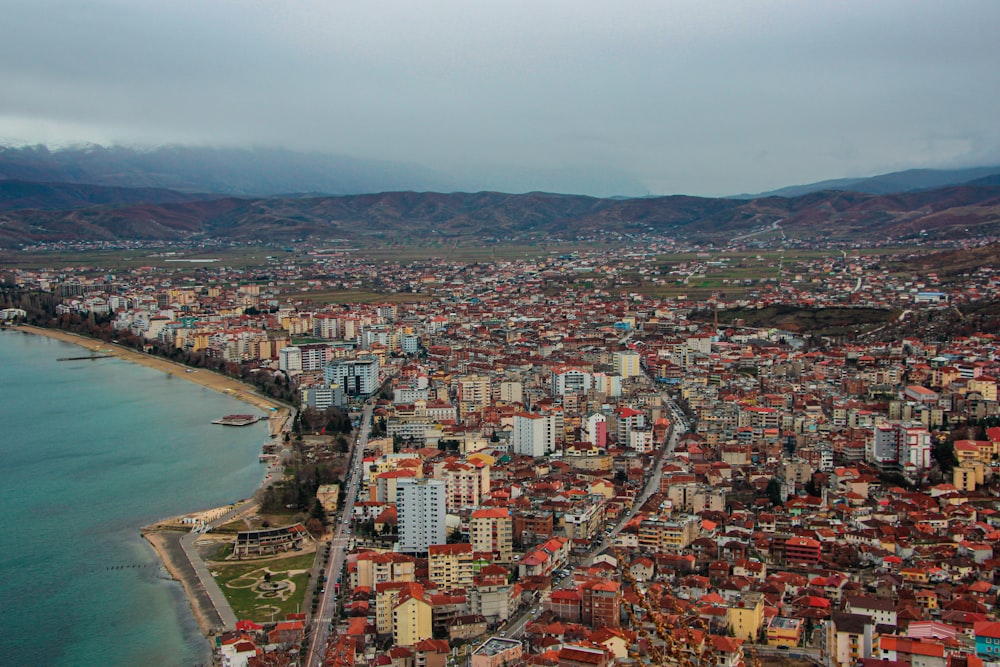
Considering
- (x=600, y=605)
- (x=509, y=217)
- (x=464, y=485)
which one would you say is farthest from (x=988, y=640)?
(x=509, y=217)

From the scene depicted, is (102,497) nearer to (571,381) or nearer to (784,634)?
(571,381)

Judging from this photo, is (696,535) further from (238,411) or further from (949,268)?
(949,268)

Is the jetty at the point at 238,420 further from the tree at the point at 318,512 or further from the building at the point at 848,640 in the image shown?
the building at the point at 848,640

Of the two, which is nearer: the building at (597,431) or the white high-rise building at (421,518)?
the white high-rise building at (421,518)

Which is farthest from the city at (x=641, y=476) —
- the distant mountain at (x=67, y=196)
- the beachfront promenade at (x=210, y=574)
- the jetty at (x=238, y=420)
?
the distant mountain at (x=67, y=196)

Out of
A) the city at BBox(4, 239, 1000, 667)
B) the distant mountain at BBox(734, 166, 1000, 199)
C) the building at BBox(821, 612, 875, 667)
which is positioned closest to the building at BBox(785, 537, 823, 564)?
the city at BBox(4, 239, 1000, 667)

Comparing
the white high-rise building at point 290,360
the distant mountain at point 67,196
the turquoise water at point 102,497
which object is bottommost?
the turquoise water at point 102,497
